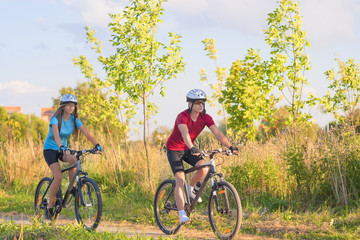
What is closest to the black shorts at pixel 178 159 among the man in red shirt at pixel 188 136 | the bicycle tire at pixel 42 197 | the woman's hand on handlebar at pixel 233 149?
the man in red shirt at pixel 188 136

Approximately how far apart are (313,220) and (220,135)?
2.24m

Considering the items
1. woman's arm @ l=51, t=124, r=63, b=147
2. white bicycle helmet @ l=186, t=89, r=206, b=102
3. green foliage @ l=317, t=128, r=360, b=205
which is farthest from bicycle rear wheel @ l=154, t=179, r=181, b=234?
green foliage @ l=317, t=128, r=360, b=205

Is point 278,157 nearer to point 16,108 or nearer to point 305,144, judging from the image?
point 305,144

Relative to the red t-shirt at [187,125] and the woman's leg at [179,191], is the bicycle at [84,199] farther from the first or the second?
the red t-shirt at [187,125]

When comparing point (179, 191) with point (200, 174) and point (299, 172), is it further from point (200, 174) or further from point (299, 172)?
point (299, 172)

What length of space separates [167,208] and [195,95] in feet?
6.28

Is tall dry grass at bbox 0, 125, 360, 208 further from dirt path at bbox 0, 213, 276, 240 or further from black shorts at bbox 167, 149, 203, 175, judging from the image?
black shorts at bbox 167, 149, 203, 175

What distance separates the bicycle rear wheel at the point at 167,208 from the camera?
6.90m

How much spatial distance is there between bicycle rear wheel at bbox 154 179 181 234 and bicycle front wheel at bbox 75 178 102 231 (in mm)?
986

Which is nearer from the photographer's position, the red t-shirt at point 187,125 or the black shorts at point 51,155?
the red t-shirt at point 187,125

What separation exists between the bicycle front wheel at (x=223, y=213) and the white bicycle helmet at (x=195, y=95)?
49.0 inches

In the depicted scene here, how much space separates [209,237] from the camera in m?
6.59

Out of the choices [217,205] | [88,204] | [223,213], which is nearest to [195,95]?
[217,205]

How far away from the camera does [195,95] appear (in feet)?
20.7
